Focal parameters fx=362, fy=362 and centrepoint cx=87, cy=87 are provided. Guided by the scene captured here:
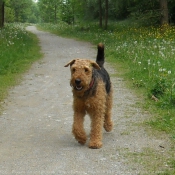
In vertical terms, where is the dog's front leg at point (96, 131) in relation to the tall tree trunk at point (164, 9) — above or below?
below

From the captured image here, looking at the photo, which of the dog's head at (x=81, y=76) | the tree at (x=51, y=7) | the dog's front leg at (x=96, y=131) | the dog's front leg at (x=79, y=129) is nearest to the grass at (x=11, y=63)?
the dog's front leg at (x=79, y=129)

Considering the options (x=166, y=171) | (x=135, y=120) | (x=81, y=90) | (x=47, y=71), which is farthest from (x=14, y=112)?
(x=47, y=71)

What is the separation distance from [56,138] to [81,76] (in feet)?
4.94

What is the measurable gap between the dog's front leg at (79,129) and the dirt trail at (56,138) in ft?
0.38

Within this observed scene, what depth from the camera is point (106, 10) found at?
1123 inches

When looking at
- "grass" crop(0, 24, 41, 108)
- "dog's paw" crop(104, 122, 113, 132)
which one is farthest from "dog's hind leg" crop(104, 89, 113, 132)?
"grass" crop(0, 24, 41, 108)

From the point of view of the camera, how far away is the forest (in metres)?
26.9

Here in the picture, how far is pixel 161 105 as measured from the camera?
734cm

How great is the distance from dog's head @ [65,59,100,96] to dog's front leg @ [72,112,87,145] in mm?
486

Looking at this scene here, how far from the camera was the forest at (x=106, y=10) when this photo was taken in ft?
88.4

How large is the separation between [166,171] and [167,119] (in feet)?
7.08

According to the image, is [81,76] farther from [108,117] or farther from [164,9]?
[164,9]

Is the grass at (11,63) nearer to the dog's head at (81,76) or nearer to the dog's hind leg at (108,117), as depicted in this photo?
the dog's hind leg at (108,117)

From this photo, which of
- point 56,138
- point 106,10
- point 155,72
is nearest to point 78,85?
point 56,138
